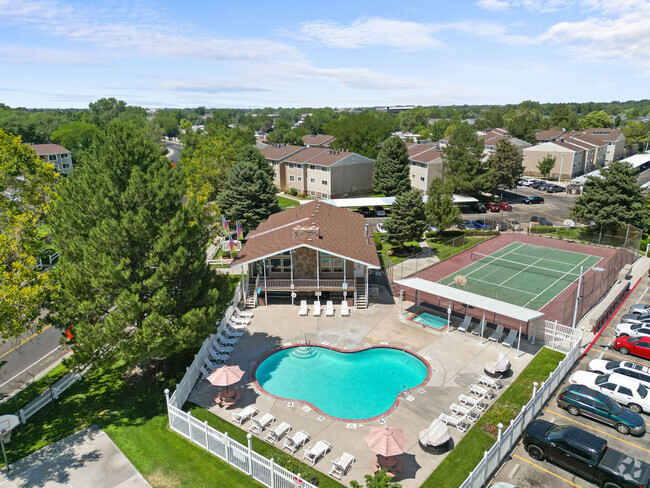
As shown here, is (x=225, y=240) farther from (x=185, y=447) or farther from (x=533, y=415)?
(x=533, y=415)

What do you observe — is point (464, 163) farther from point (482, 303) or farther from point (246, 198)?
point (482, 303)

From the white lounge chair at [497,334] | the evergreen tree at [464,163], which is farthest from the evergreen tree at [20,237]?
the evergreen tree at [464,163]

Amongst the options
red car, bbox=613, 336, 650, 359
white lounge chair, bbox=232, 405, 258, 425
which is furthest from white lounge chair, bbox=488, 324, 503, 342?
white lounge chair, bbox=232, 405, 258, 425

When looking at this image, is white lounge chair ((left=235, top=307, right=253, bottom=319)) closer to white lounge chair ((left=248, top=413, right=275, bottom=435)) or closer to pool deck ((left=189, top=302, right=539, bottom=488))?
pool deck ((left=189, top=302, right=539, bottom=488))

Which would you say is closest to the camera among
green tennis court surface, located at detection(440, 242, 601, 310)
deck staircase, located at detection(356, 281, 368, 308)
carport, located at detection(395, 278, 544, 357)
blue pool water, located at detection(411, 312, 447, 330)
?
carport, located at detection(395, 278, 544, 357)

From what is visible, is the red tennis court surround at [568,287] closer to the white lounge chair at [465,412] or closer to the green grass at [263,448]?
the white lounge chair at [465,412]
